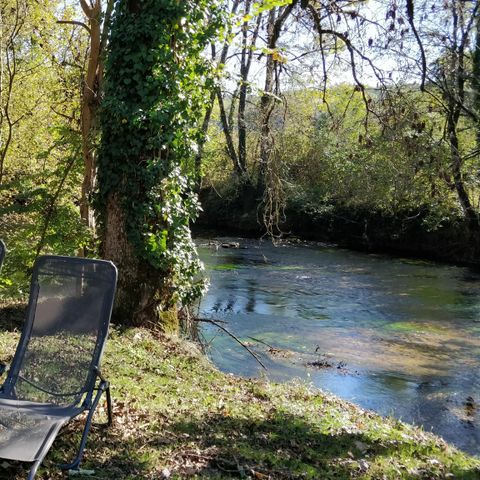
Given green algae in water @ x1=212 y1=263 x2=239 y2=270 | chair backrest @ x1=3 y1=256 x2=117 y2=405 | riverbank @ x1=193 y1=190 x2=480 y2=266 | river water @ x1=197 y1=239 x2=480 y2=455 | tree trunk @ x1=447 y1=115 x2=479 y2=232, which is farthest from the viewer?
riverbank @ x1=193 y1=190 x2=480 y2=266

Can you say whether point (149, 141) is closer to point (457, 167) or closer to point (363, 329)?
point (457, 167)

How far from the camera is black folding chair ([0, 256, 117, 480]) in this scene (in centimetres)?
376

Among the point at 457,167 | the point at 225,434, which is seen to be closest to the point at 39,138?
the point at 457,167

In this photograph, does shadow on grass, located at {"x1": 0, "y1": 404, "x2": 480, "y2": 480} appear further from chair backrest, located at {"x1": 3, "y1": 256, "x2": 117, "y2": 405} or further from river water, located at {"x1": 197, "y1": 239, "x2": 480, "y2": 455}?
river water, located at {"x1": 197, "y1": 239, "x2": 480, "y2": 455}

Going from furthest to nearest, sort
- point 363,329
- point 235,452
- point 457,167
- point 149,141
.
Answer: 1. point 363,329
2. point 457,167
3. point 149,141
4. point 235,452

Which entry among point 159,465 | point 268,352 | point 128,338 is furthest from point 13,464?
point 268,352

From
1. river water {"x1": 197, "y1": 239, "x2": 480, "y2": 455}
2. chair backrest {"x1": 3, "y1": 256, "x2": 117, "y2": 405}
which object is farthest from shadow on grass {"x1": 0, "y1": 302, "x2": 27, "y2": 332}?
river water {"x1": 197, "y1": 239, "x2": 480, "y2": 455}

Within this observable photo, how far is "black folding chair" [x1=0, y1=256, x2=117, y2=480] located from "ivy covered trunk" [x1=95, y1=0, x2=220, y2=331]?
10.4ft

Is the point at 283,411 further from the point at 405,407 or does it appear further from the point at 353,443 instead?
the point at 405,407

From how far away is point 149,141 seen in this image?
712cm

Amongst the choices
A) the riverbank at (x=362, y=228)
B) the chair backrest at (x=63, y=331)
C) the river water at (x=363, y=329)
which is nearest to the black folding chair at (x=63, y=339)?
the chair backrest at (x=63, y=331)

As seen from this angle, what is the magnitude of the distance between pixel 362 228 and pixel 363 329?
491 inches

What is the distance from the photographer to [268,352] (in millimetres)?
10750

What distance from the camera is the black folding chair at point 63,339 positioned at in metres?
3.76
